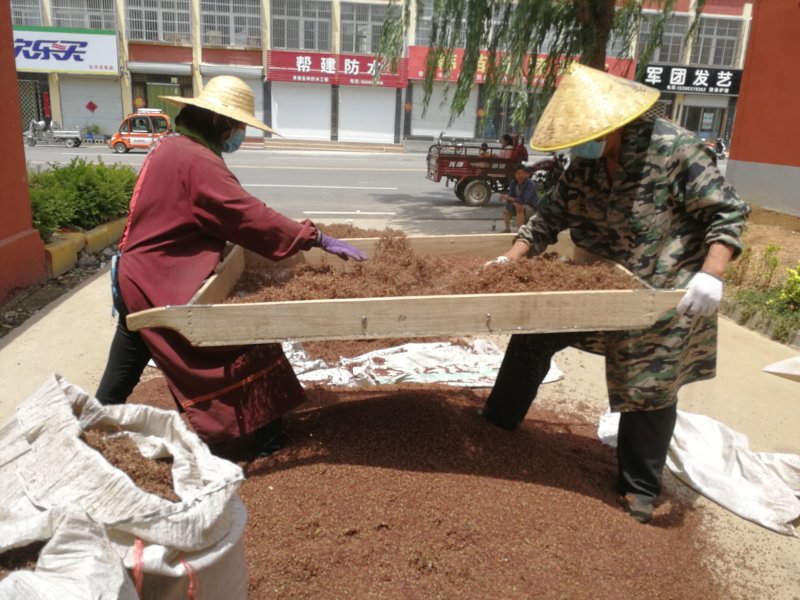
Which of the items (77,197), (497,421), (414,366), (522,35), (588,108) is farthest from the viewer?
(522,35)

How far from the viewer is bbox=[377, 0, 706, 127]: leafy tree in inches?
357

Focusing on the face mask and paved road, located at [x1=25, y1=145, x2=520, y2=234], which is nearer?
the face mask

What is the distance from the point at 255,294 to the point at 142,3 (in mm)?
30440

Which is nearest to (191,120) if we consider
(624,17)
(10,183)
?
(10,183)

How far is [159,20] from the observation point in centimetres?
2845

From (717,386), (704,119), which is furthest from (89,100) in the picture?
(717,386)

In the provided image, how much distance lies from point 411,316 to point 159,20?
3065cm

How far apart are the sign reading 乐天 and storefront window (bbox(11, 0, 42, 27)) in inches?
46.1

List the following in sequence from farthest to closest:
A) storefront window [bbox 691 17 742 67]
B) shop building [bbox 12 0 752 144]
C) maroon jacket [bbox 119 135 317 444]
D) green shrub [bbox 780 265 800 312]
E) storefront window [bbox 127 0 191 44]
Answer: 1. storefront window [bbox 691 17 742 67]
2. storefront window [bbox 127 0 191 44]
3. shop building [bbox 12 0 752 144]
4. green shrub [bbox 780 265 800 312]
5. maroon jacket [bbox 119 135 317 444]

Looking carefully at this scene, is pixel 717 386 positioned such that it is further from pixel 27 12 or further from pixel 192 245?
pixel 27 12

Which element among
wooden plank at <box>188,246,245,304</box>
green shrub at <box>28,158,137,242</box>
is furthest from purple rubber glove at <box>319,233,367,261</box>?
green shrub at <box>28,158,137,242</box>

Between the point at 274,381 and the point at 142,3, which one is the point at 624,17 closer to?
the point at 274,381

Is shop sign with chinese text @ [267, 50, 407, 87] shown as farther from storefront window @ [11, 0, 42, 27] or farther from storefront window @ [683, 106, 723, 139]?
storefront window @ [683, 106, 723, 139]

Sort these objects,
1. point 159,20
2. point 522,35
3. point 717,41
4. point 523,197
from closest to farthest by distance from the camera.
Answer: point 523,197 → point 522,35 → point 159,20 → point 717,41
